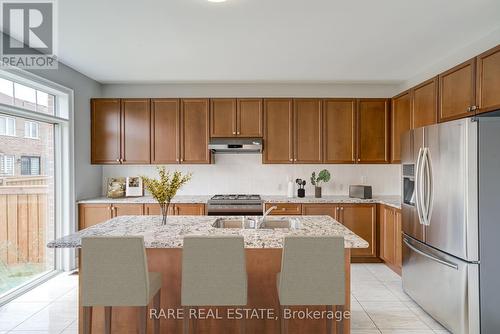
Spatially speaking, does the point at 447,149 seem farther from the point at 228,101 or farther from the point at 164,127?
the point at 164,127

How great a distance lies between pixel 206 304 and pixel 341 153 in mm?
3287

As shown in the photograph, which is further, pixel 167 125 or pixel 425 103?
pixel 167 125

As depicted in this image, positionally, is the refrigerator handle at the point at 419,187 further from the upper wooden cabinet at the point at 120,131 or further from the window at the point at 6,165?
the window at the point at 6,165

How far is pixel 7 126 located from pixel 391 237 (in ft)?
15.2

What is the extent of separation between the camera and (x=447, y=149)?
2611mm

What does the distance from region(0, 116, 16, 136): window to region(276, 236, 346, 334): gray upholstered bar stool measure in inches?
123

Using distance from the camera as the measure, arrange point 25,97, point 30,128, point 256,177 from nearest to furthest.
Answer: point 25,97 < point 30,128 < point 256,177

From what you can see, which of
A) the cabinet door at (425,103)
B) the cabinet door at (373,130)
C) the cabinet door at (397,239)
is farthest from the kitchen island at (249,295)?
the cabinet door at (373,130)

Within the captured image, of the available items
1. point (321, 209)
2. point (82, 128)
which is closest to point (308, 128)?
point (321, 209)

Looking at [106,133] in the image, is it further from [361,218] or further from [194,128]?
[361,218]

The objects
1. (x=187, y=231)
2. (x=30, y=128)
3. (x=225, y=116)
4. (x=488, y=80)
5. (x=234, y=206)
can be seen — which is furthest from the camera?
(x=225, y=116)

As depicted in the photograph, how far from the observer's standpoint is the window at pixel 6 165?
3.17 m

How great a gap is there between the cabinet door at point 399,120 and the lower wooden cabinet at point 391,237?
83 centimetres

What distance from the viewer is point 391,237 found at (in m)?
4.04
